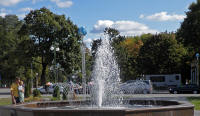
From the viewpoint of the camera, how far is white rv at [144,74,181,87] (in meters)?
55.2

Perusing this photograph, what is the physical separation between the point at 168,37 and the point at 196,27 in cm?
3161

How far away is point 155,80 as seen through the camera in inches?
2201

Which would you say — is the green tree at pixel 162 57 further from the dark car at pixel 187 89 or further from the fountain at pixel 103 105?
the fountain at pixel 103 105

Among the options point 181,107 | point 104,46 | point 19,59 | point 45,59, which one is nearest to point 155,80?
point 45,59

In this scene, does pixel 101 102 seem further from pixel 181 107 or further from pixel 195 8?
pixel 195 8

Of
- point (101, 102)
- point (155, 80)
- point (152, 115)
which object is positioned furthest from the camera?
point (155, 80)

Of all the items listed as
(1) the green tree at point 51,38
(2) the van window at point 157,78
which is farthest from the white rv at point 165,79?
(1) the green tree at point 51,38

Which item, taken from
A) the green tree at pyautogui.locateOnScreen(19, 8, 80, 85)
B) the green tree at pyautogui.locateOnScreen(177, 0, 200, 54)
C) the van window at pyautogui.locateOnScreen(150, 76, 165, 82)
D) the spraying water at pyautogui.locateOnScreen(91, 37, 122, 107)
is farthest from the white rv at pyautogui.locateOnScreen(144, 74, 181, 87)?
the spraying water at pyautogui.locateOnScreen(91, 37, 122, 107)

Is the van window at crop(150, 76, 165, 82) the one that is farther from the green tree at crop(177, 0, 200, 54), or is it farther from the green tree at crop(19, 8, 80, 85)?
the green tree at crop(177, 0, 200, 54)

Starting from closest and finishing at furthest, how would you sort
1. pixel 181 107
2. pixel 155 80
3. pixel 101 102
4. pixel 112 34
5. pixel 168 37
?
pixel 181 107 → pixel 101 102 → pixel 155 80 → pixel 168 37 → pixel 112 34

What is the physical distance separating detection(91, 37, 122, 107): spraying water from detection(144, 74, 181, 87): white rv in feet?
122

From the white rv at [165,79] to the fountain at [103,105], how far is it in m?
36.6

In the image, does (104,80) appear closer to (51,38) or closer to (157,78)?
(51,38)

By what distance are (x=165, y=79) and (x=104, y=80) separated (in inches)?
1607
